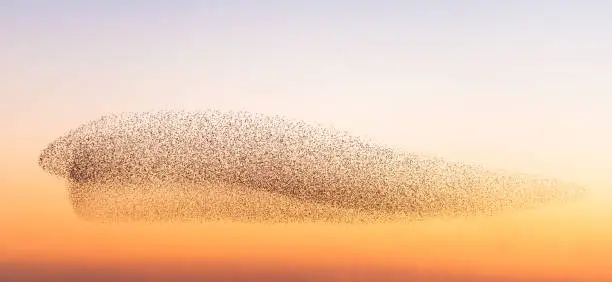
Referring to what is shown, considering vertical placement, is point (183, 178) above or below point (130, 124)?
below

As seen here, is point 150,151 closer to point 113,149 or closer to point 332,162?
point 113,149

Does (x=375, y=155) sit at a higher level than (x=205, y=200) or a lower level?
higher

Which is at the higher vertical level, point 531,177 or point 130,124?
point 130,124

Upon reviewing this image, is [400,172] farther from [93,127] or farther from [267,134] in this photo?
[93,127]

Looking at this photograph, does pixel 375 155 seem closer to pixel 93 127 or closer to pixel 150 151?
pixel 150 151

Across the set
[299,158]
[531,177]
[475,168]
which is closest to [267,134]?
[299,158]

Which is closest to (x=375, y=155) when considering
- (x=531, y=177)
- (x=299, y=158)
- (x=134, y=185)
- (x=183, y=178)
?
(x=299, y=158)

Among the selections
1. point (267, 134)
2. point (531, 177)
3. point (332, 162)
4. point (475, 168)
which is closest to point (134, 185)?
point (267, 134)
